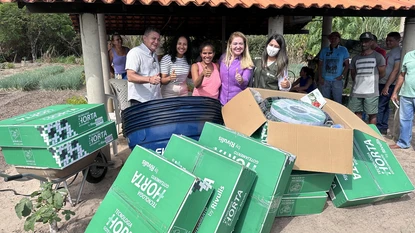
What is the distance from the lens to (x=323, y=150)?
278 centimetres

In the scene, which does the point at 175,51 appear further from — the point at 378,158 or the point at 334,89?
the point at 334,89

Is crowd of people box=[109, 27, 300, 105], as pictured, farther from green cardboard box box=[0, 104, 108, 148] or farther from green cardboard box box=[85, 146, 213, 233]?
green cardboard box box=[85, 146, 213, 233]

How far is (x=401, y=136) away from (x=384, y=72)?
117 centimetres

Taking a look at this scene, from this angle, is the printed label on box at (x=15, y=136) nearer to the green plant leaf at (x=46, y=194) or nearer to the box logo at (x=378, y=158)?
the green plant leaf at (x=46, y=194)

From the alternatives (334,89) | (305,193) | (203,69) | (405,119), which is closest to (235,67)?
(203,69)

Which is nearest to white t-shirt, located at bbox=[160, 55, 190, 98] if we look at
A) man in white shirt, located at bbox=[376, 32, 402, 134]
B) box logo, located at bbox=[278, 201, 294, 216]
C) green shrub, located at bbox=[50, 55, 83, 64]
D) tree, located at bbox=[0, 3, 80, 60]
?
box logo, located at bbox=[278, 201, 294, 216]

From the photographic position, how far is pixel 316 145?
277 centimetres

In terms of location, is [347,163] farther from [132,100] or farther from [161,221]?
[132,100]

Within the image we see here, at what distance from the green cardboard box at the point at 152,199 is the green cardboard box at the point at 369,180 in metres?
1.68

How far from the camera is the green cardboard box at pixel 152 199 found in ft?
6.91

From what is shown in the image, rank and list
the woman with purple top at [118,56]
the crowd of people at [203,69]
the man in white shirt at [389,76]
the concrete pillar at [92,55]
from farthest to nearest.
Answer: the woman with purple top at [118,56], the man in white shirt at [389,76], the concrete pillar at [92,55], the crowd of people at [203,69]

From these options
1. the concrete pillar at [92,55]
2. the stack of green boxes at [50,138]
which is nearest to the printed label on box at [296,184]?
the stack of green boxes at [50,138]

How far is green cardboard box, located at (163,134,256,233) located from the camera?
229 cm

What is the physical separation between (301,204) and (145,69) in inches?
89.1
